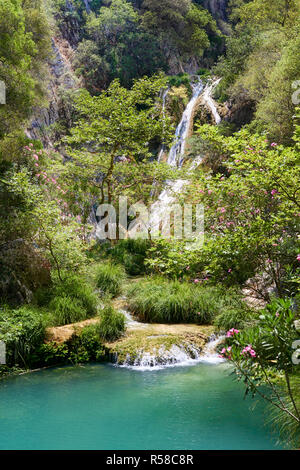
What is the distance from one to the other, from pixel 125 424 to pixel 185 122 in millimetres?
17550

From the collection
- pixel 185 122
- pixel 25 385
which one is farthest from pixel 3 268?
pixel 185 122

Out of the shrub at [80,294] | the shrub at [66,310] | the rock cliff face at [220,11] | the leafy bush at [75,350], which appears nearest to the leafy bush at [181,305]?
the shrub at [80,294]

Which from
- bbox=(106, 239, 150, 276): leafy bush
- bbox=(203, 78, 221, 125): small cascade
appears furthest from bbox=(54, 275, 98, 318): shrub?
bbox=(203, 78, 221, 125): small cascade

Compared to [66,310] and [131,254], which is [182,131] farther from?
[66,310]

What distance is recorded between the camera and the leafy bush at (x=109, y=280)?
9.99 metres

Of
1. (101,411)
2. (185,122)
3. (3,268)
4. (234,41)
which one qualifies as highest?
(234,41)

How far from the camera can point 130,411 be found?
211 inches

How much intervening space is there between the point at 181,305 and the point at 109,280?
2.31 meters

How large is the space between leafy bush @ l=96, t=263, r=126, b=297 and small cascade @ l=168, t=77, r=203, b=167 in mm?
9133

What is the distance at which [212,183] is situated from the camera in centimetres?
557

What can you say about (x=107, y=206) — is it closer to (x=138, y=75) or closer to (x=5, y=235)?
(x=5, y=235)

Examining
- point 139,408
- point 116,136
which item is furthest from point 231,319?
point 116,136

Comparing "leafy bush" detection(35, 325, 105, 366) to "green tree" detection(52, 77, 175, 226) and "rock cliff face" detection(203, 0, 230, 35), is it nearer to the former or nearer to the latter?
"green tree" detection(52, 77, 175, 226)

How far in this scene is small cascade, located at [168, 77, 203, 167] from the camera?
18.5 metres
